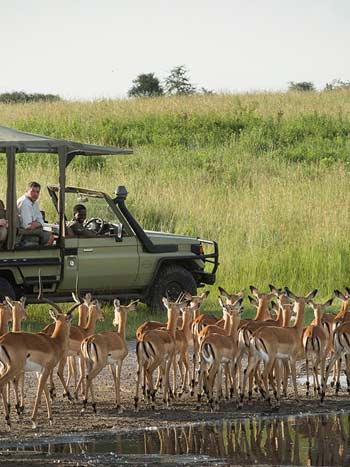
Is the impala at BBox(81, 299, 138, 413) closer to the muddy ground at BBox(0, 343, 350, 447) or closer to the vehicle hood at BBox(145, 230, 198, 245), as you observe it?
the muddy ground at BBox(0, 343, 350, 447)

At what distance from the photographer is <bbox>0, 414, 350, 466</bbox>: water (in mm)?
11242

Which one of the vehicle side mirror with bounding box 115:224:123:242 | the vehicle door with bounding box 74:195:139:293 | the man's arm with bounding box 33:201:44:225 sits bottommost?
the vehicle door with bounding box 74:195:139:293

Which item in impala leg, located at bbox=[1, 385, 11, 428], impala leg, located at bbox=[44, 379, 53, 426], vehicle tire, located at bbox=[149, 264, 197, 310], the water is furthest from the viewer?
vehicle tire, located at bbox=[149, 264, 197, 310]

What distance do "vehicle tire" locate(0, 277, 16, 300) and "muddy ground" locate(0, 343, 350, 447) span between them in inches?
131

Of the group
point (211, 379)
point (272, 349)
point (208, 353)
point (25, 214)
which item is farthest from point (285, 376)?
point (25, 214)

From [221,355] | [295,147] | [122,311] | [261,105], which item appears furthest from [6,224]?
[261,105]

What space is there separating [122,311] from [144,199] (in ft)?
44.9

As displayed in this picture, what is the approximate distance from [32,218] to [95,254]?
99cm

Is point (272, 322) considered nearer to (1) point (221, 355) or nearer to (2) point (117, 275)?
(1) point (221, 355)

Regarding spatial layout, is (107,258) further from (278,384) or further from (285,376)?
(278,384)

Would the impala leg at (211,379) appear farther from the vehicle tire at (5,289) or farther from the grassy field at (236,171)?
Answer: the grassy field at (236,171)

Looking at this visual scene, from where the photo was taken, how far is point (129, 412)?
13.4 metres

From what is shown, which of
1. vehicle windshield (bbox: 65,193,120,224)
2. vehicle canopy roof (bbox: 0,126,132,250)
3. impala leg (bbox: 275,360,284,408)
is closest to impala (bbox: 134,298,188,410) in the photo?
impala leg (bbox: 275,360,284,408)

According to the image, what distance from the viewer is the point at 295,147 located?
3747cm
